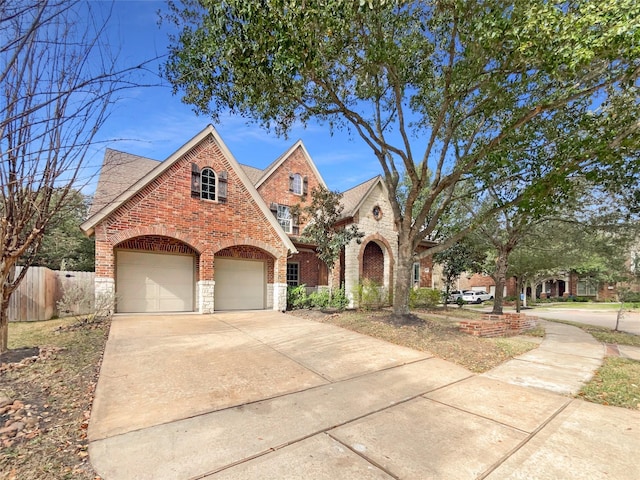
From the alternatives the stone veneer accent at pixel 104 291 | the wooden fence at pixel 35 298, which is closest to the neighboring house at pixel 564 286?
the stone veneer accent at pixel 104 291

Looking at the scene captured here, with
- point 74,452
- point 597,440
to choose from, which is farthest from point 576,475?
point 74,452

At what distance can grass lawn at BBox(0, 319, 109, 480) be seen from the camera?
2830mm

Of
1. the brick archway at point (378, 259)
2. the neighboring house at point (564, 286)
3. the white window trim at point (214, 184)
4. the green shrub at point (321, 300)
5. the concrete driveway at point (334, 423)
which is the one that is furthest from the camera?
the neighboring house at point (564, 286)

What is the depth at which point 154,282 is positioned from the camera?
1243 centimetres

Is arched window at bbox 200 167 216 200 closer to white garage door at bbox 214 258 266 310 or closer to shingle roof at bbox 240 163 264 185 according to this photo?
white garage door at bbox 214 258 266 310

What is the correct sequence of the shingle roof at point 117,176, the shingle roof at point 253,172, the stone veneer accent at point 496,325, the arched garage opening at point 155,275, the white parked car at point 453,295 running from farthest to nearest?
the white parked car at point 453,295, the shingle roof at point 253,172, the shingle roof at point 117,176, the arched garage opening at point 155,275, the stone veneer accent at point 496,325

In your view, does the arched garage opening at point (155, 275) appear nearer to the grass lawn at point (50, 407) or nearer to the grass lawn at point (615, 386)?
the grass lawn at point (50, 407)

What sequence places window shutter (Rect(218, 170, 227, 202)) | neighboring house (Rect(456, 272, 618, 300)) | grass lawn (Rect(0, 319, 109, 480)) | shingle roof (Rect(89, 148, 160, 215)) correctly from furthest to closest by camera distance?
1. neighboring house (Rect(456, 272, 618, 300))
2. window shutter (Rect(218, 170, 227, 202))
3. shingle roof (Rect(89, 148, 160, 215))
4. grass lawn (Rect(0, 319, 109, 480))

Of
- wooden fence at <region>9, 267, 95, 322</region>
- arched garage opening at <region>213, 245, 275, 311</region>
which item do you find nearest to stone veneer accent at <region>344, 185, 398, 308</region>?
arched garage opening at <region>213, 245, 275, 311</region>

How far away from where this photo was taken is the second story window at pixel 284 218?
62.1 feet

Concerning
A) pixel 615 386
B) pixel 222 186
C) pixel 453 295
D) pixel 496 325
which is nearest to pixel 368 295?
pixel 496 325

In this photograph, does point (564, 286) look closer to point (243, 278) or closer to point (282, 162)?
point (282, 162)

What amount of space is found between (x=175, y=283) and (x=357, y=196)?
1085 centimetres

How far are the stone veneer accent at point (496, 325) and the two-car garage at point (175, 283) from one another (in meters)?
8.95
